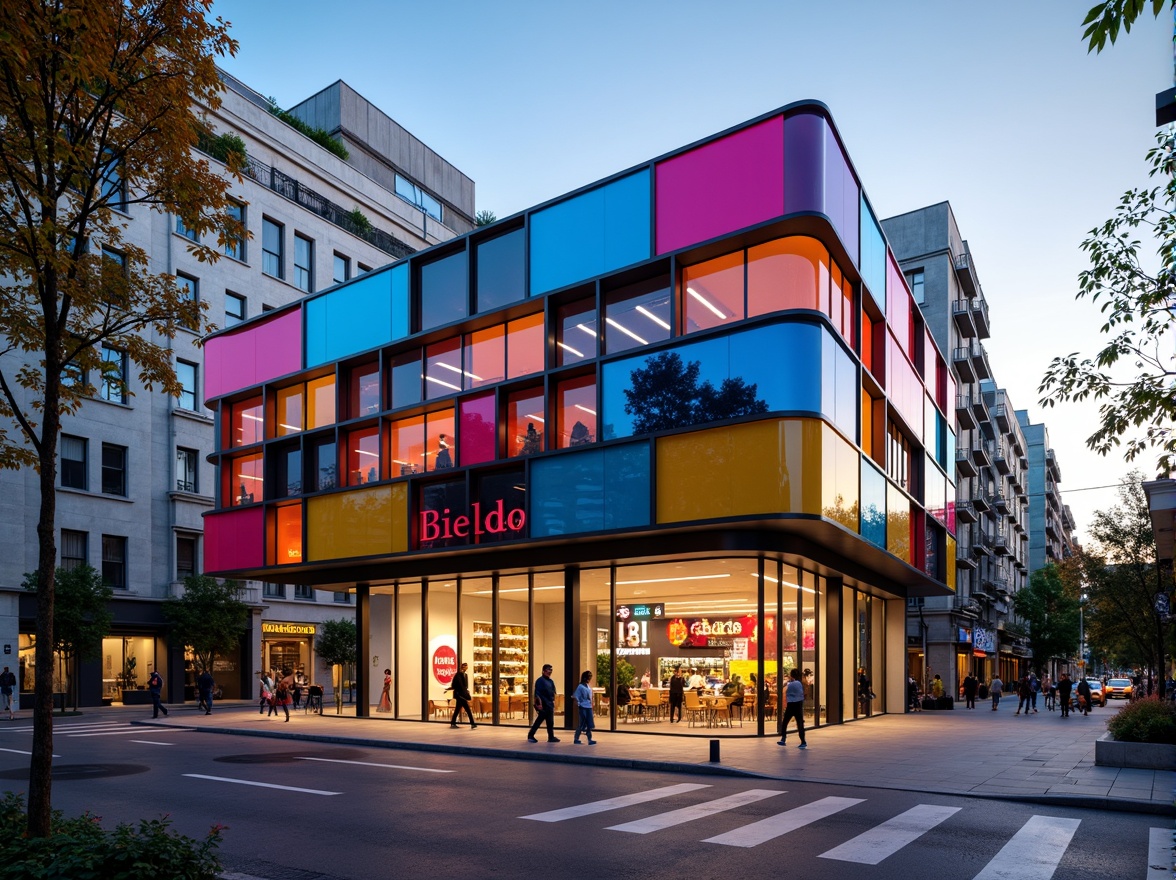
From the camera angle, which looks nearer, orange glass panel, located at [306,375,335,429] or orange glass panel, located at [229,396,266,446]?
orange glass panel, located at [306,375,335,429]

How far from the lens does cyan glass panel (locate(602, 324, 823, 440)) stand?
70.9ft

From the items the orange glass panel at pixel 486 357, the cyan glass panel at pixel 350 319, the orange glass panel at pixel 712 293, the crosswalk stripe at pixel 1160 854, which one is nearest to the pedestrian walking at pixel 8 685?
the cyan glass panel at pixel 350 319

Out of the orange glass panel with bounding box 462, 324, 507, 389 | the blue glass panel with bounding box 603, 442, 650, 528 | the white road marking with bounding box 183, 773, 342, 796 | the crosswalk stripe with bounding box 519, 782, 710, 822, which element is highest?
the orange glass panel with bounding box 462, 324, 507, 389

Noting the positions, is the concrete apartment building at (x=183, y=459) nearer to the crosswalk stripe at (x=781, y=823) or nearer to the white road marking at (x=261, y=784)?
the white road marking at (x=261, y=784)

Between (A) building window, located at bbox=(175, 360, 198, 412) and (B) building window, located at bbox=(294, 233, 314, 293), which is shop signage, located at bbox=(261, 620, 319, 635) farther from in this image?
(B) building window, located at bbox=(294, 233, 314, 293)

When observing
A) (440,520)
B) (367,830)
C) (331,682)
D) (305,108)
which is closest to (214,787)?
(367,830)

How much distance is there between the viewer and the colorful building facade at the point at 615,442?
22438 millimetres

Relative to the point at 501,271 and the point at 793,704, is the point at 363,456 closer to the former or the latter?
the point at 501,271

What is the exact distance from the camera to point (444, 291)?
28.8m

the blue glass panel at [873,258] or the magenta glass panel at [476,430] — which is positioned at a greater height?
the blue glass panel at [873,258]

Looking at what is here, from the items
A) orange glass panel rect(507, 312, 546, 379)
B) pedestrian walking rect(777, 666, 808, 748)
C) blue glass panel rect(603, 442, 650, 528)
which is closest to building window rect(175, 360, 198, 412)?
orange glass panel rect(507, 312, 546, 379)

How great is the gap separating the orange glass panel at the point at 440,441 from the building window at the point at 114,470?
2283 cm

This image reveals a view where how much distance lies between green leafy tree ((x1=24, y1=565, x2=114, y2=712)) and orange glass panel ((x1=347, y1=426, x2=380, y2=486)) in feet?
47.8

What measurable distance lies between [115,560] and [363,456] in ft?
67.8
